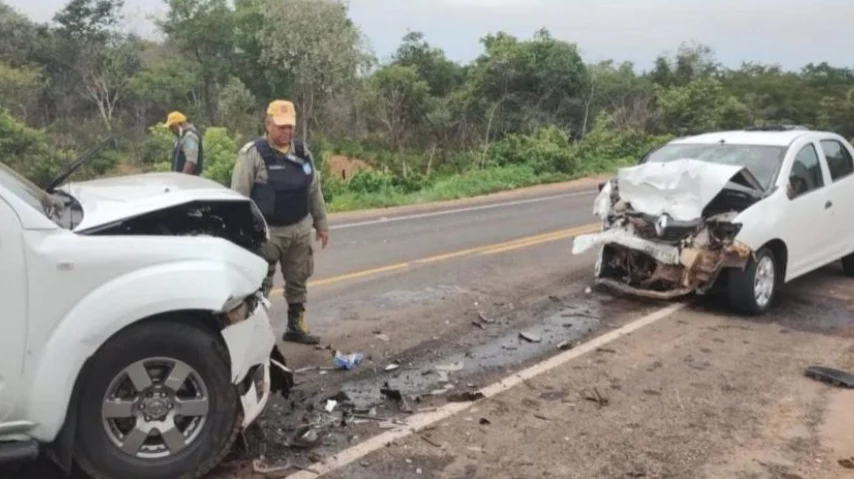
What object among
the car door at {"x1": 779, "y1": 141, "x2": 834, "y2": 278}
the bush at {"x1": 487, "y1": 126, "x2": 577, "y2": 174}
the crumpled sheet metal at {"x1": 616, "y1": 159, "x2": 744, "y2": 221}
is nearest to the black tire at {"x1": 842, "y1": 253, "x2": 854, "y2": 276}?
the car door at {"x1": 779, "y1": 141, "x2": 834, "y2": 278}

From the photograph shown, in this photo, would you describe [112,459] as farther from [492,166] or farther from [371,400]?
[492,166]

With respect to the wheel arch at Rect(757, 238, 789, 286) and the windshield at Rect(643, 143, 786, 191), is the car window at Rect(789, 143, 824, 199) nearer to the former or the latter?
the windshield at Rect(643, 143, 786, 191)

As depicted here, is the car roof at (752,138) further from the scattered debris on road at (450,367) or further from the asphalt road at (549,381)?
the scattered debris on road at (450,367)

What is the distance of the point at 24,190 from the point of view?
4156 millimetres

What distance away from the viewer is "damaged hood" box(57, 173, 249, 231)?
4109mm

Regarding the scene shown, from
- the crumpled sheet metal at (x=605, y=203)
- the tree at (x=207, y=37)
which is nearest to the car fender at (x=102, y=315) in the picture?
the crumpled sheet metal at (x=605, y=203)

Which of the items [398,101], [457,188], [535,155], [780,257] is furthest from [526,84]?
[780,257]

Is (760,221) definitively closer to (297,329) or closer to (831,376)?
(831,376)

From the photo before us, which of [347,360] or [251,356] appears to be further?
[347,360]

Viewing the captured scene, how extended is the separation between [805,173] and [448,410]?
5.28m

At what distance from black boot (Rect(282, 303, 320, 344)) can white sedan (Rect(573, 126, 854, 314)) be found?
3176 mm

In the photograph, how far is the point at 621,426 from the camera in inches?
202

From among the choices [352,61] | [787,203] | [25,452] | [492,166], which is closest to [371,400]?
[25,452]

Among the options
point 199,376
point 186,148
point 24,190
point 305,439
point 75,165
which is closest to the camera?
point 199,376
